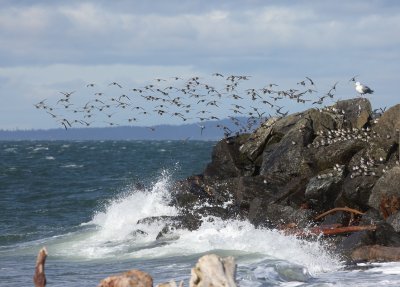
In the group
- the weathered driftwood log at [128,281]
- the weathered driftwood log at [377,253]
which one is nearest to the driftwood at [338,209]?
the weathered driftwood log at [377,253]

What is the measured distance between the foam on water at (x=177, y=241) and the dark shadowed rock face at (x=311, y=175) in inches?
22.0

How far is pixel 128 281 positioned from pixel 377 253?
910 centimetres

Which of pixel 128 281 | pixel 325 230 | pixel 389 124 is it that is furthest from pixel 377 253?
pixel 128 281

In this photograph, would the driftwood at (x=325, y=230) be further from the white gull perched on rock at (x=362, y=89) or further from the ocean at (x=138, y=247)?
the white gull perched on rock at (x=362, y=89)

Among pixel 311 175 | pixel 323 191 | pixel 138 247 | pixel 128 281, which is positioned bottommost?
pixel 138 247

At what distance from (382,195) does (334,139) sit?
195 inches

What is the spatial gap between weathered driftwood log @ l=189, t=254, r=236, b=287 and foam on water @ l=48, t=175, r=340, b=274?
8697 millimetres

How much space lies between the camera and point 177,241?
67.0ft

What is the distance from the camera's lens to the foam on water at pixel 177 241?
16969mm

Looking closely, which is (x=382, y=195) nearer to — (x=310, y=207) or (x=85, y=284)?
(x=310, y=207)

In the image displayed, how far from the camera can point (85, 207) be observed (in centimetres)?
3478

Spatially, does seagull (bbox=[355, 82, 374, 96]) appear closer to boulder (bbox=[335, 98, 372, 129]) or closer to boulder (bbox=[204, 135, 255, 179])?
boulder (bbox=[335, 98, 372, 129])

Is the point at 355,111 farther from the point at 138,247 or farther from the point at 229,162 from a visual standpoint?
the point at 138,247

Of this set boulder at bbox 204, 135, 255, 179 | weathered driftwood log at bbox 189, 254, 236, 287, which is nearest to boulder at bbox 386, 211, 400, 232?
boulder at bbox 204, 135, 255, 179
